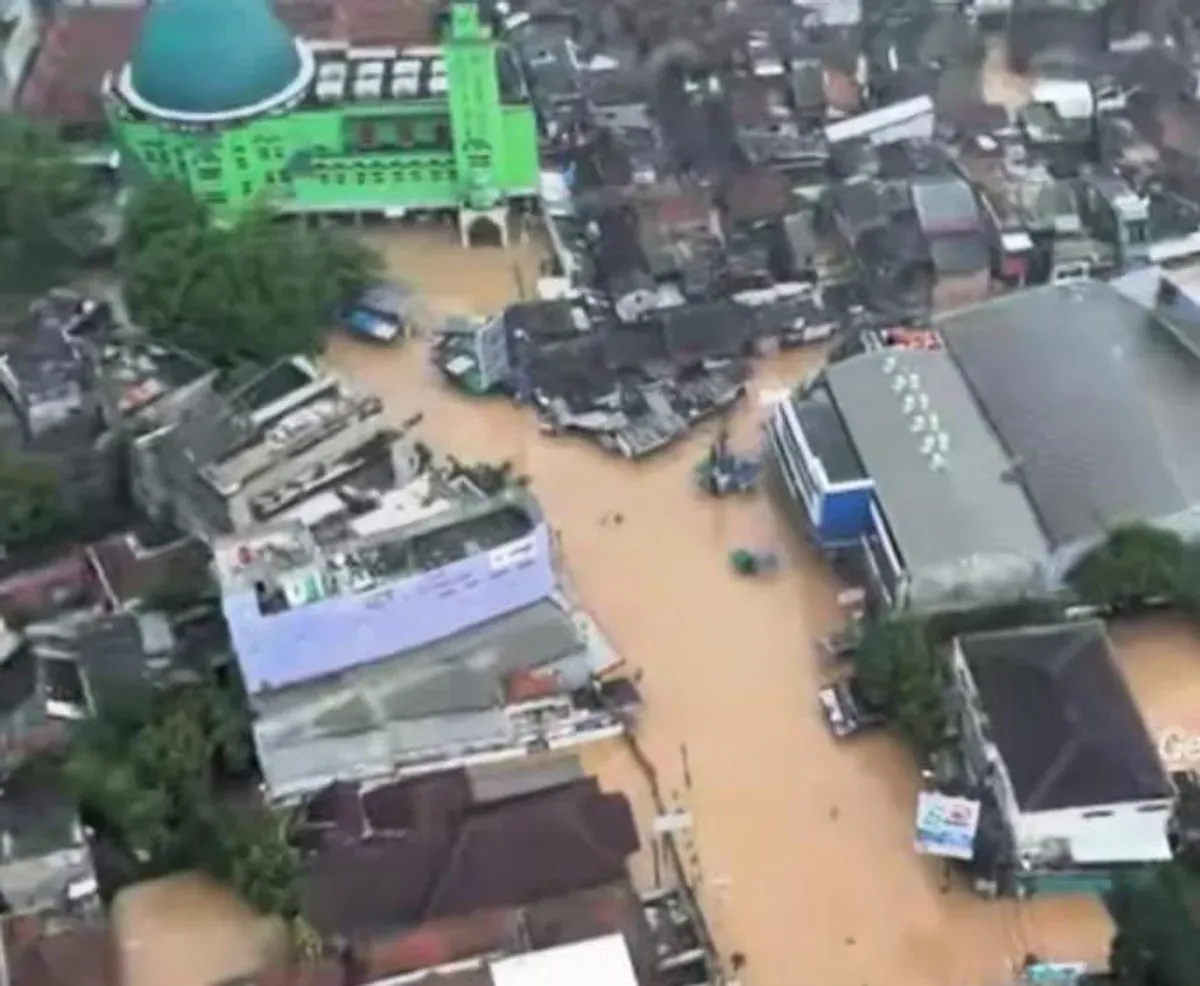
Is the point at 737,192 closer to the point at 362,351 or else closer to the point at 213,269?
the point at 362,351

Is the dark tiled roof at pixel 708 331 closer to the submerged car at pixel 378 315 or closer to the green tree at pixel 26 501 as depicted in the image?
the submerged car at pixel 378 315

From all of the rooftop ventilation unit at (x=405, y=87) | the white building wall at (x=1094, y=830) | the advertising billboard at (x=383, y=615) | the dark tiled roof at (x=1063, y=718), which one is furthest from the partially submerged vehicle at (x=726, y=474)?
the rooftop ventilation unit at (x=405, y=87)

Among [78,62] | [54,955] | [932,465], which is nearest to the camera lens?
[54,955]

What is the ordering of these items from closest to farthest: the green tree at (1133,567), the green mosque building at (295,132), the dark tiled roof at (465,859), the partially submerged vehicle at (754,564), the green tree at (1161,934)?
the green tree at (1161,934)
the dark tiled roof at (465,859)
the green tree at (1133,567)
the partially submerged vehicle at (754,564)
the green mosque building at (295,132)

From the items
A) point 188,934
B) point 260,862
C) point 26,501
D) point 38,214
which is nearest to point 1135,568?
point 260,862

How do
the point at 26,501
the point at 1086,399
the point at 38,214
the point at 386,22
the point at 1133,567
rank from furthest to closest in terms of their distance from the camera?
the point at 386,22, the point at 38,214, the point at 1086,399, the point at 26,501, the point at 1133,567

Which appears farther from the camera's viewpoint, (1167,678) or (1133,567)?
(1167,678)

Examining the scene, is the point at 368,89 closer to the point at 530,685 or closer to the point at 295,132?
the point at 295,132
